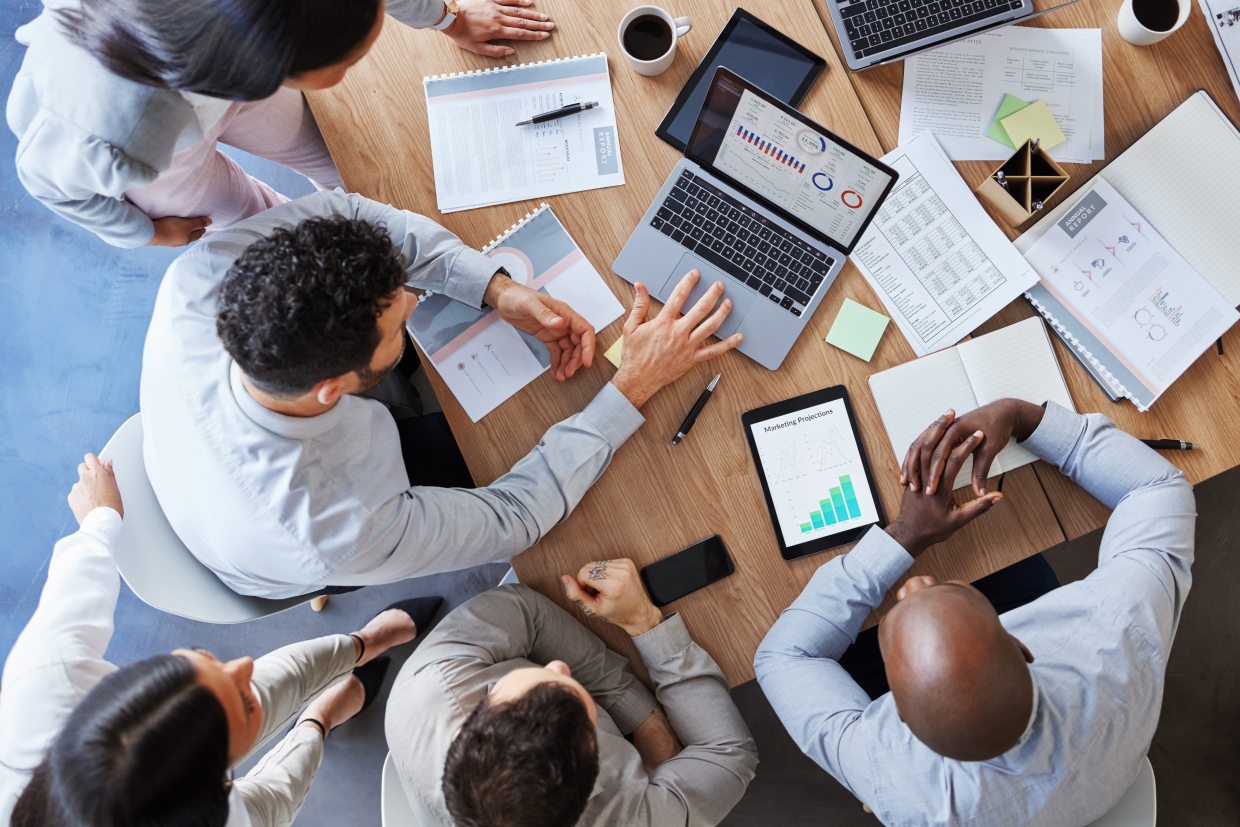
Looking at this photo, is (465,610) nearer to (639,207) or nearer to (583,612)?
(583,612)

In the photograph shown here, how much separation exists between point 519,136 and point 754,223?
1.63 ft

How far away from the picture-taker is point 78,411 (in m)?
2.29

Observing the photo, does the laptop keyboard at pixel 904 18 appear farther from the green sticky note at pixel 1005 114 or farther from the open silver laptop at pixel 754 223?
the open silver laptop at pixel 754 223

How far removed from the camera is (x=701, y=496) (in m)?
1.31

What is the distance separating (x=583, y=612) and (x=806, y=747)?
481mm

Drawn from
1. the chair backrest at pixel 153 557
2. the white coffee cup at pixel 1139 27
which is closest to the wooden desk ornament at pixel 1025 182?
the white coffee cup at pixel 1139 27

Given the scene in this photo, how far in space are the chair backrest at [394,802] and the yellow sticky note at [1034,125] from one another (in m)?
1.73

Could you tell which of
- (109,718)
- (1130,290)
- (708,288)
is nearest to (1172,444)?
(1130,290)

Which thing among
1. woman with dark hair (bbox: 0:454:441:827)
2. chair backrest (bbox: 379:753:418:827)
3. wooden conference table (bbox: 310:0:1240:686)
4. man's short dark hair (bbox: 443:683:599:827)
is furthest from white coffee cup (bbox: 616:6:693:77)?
chair backrest (bbox: 379:753:418:827)

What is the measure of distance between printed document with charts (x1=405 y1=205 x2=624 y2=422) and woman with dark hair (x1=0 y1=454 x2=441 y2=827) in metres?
0.67

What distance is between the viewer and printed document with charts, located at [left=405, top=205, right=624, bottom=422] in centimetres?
135

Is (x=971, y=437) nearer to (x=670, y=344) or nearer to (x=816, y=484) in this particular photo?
(x=816, y=484)

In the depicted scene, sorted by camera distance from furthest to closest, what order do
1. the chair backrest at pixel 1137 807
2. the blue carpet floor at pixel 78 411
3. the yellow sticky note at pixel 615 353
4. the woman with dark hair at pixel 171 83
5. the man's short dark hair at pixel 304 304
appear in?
the blue carpet floor at pixel 78 411 → the yellow sticky note at pixel 615 353 → the chair backrest at pixel 1137 807 → the man's short dark hair at pixel 304 304 → the woman with dark hair at pixel 171 83

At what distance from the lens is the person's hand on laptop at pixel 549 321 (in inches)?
50.5
